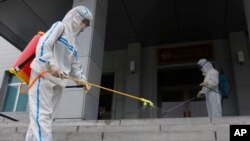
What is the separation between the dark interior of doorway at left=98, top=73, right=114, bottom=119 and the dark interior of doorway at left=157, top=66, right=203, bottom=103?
76.7 inches

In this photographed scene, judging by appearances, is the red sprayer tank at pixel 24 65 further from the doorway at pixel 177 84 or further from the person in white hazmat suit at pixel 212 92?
the doorway at pixel 177 84

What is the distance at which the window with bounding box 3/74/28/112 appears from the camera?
1403 centimetres

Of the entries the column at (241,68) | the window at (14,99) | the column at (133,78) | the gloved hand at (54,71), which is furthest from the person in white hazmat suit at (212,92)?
the window at (14,99)

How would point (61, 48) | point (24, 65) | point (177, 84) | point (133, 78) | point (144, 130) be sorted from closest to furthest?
point (24, 65)
point (61, 48)
point (144, 130)
point (133, 78)
point (177, 84)

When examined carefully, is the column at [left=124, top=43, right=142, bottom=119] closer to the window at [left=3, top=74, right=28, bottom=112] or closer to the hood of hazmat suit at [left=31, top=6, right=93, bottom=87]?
the window at [left=3, top=74, right=28, bottom=112]

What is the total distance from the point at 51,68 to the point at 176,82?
31.5 ft

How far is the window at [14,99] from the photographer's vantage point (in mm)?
14031

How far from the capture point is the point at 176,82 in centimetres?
1308

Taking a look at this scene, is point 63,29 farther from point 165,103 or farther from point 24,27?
point 165,103

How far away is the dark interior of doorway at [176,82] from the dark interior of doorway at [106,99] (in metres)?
1.95

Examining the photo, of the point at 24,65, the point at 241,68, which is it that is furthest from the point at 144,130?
the point at 241,68

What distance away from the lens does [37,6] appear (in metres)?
10.9

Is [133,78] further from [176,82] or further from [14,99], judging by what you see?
[14,99]

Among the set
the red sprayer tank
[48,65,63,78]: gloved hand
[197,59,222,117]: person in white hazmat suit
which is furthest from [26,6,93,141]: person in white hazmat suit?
[197,59,222,117]: person in white hazmat suit
